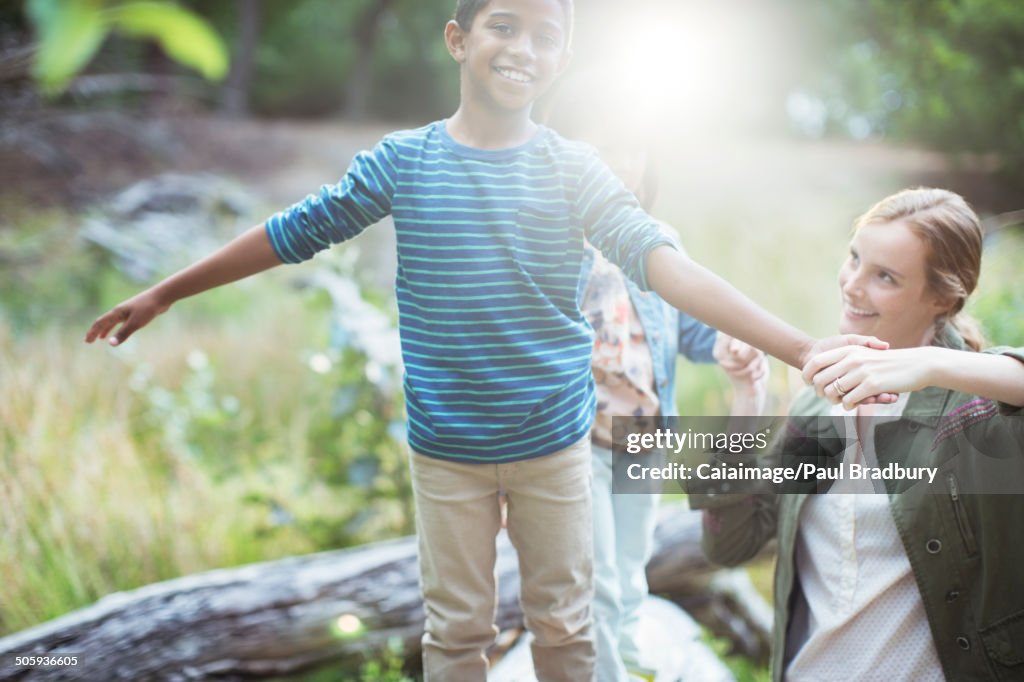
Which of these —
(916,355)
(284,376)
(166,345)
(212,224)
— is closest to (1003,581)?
(916,355)

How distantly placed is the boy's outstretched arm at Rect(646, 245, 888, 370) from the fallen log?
1.44m

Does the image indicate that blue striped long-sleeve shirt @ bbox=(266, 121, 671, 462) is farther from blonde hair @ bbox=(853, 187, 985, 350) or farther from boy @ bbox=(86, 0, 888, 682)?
blonde hair @ bbox=(853, 187, 985, 350)

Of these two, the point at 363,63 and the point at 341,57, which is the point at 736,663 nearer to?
the point at 363,63

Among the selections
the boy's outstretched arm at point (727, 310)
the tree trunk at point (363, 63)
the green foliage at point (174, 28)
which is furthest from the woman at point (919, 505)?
the tree trunk at point (363, 63)

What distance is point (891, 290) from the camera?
1.62 m

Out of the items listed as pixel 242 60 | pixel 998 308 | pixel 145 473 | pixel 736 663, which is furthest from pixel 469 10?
pixel 242 60

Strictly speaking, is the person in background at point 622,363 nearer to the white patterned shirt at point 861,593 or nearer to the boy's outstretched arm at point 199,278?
the white patterned shirt at point 861,593

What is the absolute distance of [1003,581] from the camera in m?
1.56

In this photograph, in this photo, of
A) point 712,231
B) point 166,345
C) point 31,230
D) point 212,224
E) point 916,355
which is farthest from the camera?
point 212,224

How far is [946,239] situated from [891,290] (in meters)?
0.14

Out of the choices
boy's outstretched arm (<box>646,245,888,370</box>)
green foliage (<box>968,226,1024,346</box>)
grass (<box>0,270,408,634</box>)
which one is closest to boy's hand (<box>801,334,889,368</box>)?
boy's outstretched arm (<box>646,245,888,370</box>)

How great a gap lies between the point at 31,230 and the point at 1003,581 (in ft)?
24.6

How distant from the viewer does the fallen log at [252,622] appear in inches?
81.0

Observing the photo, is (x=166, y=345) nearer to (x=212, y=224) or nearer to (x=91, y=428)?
(x=91, y=428)
